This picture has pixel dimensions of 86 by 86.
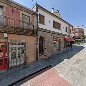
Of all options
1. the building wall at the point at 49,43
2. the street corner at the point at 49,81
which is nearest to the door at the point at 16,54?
the building wall at the point at 49,43

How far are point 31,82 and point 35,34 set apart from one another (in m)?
9.23

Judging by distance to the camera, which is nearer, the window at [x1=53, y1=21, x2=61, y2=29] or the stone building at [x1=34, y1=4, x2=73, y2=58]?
the stone building at [x1=34, y1=4, x2=73, y2=58]

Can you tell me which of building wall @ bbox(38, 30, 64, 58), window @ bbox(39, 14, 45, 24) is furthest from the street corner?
window @ bbox(39, 14, 45, 24)

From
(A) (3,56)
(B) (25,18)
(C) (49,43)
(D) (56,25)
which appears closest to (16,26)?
Answer: (B) (25,18)

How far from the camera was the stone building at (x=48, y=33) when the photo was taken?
812 inches

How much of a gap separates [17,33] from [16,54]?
2.38 meters

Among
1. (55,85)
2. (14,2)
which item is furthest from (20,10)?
(55,85)

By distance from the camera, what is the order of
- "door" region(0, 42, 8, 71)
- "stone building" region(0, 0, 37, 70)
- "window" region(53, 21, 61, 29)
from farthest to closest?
"window" region(53, 21, 61, 29) → "stone building" region(0, 0, 37, 70) → "door" region(0, 42, 8, 71)

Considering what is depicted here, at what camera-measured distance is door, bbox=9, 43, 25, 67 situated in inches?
606

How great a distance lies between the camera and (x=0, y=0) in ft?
46.1

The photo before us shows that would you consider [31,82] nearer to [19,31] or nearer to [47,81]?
[47,81]

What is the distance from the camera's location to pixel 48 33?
22.8 metres

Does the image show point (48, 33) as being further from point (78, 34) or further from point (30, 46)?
Result: point (78, 34)

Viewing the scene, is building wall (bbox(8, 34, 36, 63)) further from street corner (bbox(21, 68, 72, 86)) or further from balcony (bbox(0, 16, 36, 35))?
street corner (bbox(21, 68, 72, 86))
